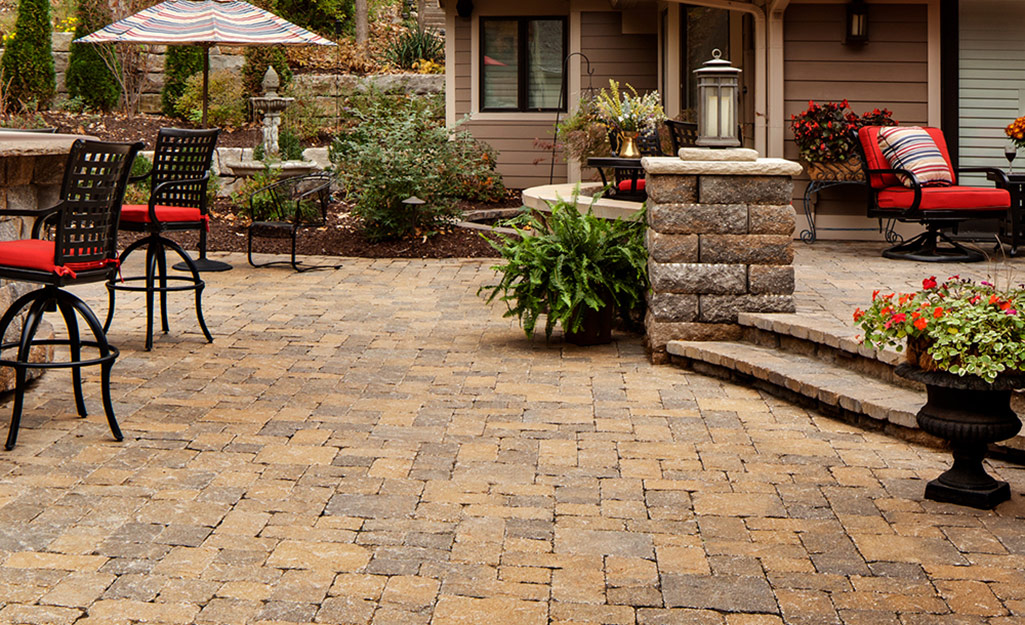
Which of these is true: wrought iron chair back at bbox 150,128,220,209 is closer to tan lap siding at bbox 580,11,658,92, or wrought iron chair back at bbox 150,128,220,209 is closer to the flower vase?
the flower vase

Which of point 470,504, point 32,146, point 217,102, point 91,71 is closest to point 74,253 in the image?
point 32,146

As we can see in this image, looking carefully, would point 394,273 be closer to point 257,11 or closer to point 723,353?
point 257,11

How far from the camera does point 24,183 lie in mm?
5238

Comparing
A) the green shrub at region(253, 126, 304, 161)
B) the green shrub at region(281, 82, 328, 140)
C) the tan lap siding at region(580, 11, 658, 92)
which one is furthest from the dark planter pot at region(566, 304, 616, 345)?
the green shrub at region(281, 82, 328, 140)

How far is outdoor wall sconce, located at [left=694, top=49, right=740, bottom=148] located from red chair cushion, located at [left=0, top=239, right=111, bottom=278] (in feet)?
11.3

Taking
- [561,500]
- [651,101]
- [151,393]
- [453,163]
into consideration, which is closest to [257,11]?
[453,163]

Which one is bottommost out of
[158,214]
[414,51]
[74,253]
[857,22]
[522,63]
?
[74,253]

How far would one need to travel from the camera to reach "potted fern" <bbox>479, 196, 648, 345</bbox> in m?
→ 6.32

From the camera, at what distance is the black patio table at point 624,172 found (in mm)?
7430

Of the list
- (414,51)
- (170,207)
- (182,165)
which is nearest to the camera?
(170,207)

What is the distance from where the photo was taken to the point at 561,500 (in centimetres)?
395

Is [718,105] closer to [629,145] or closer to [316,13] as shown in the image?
[629,145]

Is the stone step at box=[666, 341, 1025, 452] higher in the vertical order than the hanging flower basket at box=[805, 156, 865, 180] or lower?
lower

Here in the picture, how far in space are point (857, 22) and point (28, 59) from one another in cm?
1206
